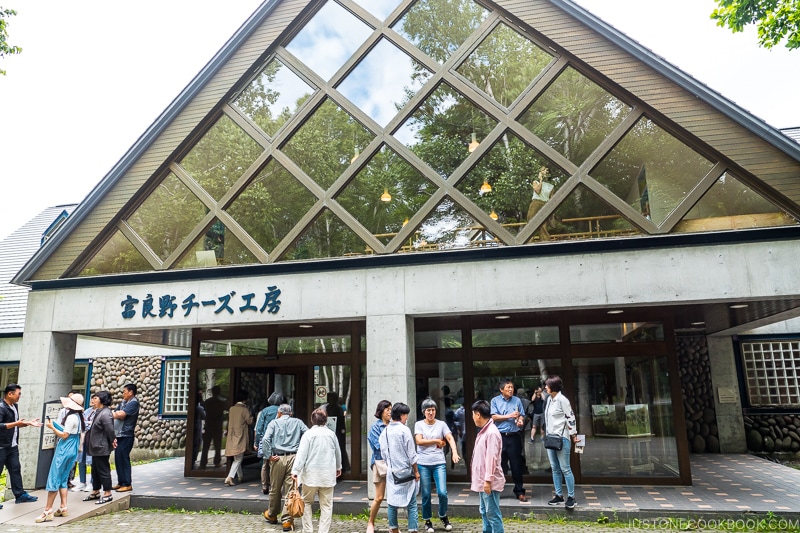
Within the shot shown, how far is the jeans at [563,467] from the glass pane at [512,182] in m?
3.57

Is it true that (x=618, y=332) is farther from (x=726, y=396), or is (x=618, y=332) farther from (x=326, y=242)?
(x=726, y=396)

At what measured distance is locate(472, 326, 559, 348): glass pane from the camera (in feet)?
35.2

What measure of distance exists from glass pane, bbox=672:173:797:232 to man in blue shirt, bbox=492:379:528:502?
379 cm

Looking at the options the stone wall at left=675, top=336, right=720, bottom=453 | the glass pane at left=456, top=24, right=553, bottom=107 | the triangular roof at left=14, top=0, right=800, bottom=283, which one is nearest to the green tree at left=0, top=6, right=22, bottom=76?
the triangular roof at left=14, top=0, right=800, bottom=283

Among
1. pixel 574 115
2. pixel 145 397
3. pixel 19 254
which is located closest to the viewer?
pixel 574 115

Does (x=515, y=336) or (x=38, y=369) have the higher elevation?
(x=515, y=336)

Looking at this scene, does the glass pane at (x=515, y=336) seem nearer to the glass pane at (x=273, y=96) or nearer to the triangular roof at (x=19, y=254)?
the glass pane at (x=273, y=96)

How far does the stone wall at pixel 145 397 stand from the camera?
1695cm

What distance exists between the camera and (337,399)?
37.2 ft

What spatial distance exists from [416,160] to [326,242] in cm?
223

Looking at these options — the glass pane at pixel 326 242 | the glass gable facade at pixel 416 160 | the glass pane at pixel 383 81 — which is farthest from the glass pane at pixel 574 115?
the glass pane at pixel 326 242

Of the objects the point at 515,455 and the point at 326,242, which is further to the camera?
the point at 326,242

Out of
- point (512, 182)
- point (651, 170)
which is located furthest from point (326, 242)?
point (651, 170)

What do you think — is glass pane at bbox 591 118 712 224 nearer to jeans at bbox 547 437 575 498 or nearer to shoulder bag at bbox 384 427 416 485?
jeans at bbox 547 437 575 498
